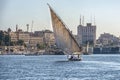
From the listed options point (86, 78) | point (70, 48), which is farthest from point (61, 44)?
point (86, 78)

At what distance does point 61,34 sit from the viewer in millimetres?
112312

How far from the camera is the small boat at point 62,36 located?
366ft

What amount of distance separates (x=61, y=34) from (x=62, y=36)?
54cm

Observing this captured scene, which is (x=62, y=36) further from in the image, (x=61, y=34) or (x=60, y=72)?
(x=60, y=72)

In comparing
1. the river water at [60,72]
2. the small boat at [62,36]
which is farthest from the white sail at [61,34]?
the river water at [60,72]

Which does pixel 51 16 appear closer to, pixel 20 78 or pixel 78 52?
pixel 78 52

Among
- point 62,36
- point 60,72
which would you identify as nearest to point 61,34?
point 62,36

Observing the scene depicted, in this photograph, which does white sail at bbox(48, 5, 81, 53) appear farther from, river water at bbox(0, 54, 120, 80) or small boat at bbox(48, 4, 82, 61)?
river water at bbox(0, 54, 120, 80)

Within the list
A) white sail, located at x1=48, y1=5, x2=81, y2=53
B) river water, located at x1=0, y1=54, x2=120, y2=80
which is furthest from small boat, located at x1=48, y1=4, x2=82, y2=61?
river water, located at x1=0, y1=54, x2=120, y2=80

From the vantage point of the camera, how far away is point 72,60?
11544 cm

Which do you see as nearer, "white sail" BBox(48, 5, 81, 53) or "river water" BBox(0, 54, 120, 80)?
"river water" BBox(0, 54, 120, 80)

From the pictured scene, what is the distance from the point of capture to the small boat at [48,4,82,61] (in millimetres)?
111500

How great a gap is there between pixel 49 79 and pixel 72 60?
51508mm

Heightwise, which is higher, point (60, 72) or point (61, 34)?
point (61, 34)
